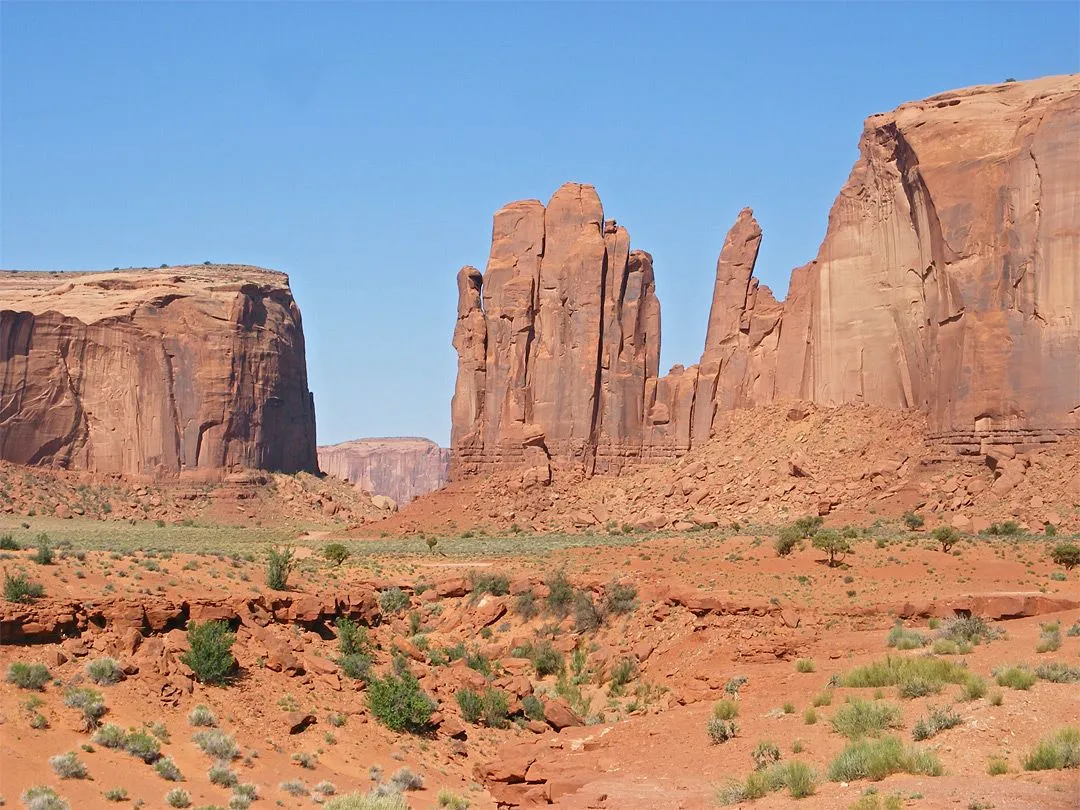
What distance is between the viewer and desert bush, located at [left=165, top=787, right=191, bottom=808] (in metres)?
19.3

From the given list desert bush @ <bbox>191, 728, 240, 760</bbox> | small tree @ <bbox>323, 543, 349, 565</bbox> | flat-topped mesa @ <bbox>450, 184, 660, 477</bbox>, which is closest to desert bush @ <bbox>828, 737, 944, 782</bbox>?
desert bush @ <bbox>191, 728, 240, 760</bbox>

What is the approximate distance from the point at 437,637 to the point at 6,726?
688 inches

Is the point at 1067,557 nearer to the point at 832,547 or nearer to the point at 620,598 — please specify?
the point at 832,547

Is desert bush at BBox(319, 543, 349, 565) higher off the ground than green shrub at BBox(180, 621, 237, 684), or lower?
higher

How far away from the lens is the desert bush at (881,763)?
55.6 feet

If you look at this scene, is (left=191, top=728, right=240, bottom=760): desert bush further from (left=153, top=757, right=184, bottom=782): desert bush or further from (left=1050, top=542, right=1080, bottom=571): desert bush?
(left=1050, top=542, right=1080, bottom=571): desert bush

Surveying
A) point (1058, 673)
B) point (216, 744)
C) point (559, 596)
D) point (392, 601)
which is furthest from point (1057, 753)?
point (392, 601)

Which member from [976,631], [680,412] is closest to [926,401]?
[680,412]

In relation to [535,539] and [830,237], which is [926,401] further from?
[535,539]

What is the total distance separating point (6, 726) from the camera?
20.4 metres

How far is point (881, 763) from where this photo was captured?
56.1ft

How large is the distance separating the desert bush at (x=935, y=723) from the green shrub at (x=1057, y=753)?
5.29 feet

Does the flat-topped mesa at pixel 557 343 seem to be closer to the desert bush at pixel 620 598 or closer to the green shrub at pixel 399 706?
the desert bush at pixel 620 598

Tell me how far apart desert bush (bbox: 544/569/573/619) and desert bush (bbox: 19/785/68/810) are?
20690mm
